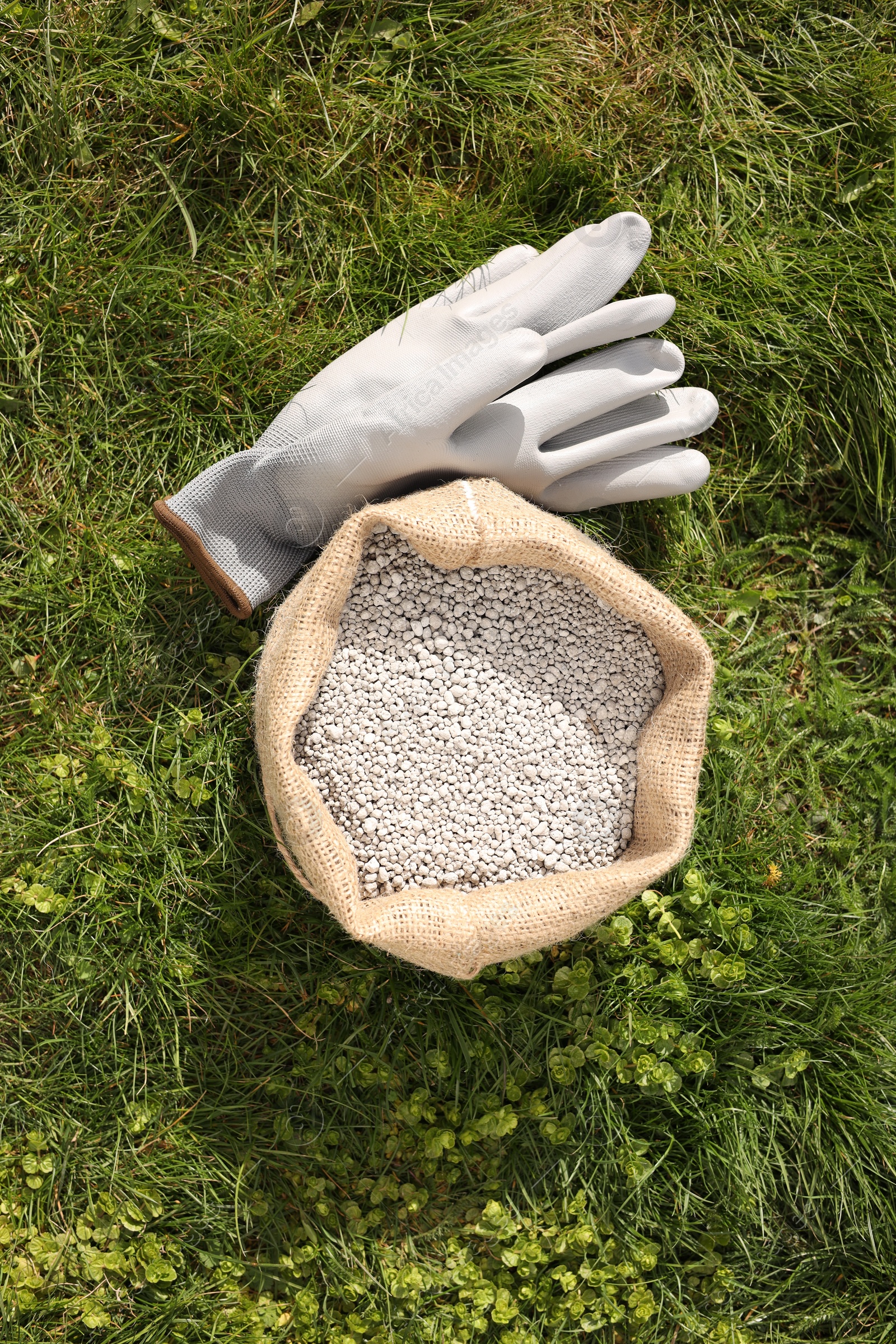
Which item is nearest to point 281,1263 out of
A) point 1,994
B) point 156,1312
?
point 156,1312

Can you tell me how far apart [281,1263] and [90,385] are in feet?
5.50

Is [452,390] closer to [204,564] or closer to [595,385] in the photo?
[595,385]

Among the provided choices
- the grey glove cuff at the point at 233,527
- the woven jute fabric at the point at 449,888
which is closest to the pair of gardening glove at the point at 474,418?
the grey glove cuff at the point at 233,527

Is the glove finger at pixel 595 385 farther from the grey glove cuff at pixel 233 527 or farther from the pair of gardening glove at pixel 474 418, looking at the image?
the grey glove cuff at pixel 233 527

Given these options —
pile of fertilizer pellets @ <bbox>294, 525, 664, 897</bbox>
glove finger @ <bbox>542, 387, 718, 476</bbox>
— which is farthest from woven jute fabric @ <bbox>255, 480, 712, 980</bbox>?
glove finger @ <bbox>542, 387, 718, 476</bbox>

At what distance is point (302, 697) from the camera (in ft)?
4.96

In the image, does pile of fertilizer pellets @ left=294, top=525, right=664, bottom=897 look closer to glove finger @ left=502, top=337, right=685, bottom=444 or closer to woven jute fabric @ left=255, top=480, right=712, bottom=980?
woven jute fabric @ left=255, top=480, right=712, bottom=980

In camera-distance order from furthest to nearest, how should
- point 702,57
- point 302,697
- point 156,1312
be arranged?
point 702,57 → point 156,1312 → point 302,697

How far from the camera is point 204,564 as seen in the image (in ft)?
5.43

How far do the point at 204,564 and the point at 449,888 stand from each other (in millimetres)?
698

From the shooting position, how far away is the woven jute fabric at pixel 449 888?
58.8 inches

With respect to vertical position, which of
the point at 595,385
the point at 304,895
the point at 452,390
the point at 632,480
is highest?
the point at 452,390

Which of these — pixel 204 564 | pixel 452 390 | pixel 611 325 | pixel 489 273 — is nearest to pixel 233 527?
pixel 204 564

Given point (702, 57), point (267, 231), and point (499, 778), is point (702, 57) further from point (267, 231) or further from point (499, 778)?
point (499, 778)
